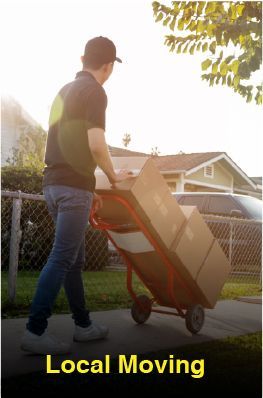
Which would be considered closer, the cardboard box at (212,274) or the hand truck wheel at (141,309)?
the cardboard box at (212,274)

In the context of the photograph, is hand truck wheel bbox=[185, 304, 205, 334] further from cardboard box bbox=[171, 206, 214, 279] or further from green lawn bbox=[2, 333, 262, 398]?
green lawn bbox=[2, 333, 262, 398]

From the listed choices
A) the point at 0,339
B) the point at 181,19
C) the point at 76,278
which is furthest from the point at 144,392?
the point at 181,19

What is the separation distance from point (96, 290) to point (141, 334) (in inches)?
124

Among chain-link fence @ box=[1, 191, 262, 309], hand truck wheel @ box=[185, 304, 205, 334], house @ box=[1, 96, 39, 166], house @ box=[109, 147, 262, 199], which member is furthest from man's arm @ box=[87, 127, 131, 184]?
house @ box=[1, 96, 39, 166]

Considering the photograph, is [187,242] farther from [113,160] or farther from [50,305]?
[50,305]

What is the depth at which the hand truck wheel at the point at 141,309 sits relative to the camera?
191 inches

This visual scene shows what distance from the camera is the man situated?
3.49m

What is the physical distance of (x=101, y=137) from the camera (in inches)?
139

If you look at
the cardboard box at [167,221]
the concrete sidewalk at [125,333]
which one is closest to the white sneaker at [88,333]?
the concrete sidewalk at [125,333]

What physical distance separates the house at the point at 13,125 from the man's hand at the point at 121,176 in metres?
28.4

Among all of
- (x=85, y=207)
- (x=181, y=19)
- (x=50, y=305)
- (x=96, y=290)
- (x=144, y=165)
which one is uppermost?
(x=181, y=19)

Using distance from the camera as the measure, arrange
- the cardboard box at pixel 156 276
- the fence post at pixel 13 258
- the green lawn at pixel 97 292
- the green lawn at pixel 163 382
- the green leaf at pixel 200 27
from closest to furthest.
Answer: the green lawn at pixel 163 382 < the cardboard box at pixel 156 276 < the fence post at pixel 13 258 < the green lawn at pixel 97 292 < the green leaf at pixel 200 27

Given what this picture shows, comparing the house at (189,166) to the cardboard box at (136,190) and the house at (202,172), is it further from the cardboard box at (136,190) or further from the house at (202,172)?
the cardboard box at (136,190)

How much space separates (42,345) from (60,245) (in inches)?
25.5
